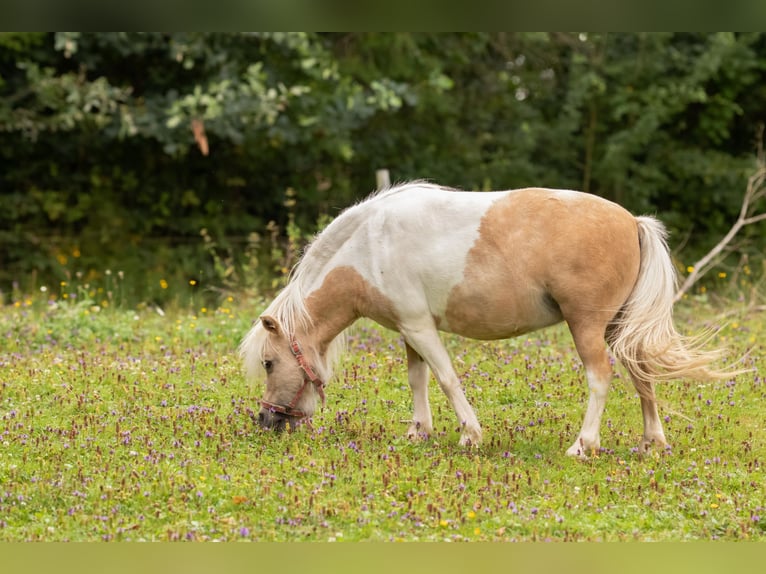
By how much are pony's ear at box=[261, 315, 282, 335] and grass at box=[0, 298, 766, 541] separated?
0.75m

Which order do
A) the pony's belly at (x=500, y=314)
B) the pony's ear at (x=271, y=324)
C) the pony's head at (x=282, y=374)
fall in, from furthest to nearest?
1. the pony's head at (x=282, y=374)
2. the pony's ear at (x=271, y=324)
3. the pony's belly at (x=500, y=314)

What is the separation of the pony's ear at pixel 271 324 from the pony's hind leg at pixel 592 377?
2089 mm

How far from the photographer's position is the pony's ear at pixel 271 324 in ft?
21.3

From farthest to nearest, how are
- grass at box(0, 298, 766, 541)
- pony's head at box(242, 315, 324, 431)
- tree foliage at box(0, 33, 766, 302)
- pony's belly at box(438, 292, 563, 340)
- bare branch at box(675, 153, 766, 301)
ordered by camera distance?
tree foliage at box(0, 33, 766, 302)
bare branch at box(675, 153, 766, 301)
pony's head at box(242, 315, 324, 431)
pony's belly at box(438, 292, 563, 340)
grass at box(0, 298, 766, 541)

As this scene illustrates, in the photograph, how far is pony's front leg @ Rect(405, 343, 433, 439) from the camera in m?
6.83

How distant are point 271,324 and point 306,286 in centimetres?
43

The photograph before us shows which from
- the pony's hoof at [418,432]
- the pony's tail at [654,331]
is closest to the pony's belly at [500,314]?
the pony's tail at [654,331]

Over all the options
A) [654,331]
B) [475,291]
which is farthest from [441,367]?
[654,331]

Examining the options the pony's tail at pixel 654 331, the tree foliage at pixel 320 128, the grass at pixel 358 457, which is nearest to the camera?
the grass at pixel 358 457

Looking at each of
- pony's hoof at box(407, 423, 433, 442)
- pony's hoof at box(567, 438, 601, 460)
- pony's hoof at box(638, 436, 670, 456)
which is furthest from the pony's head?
pony's hoof at box(638, 436, 670, 456)

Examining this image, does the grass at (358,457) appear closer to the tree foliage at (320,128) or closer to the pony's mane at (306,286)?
the pony's mane at (306,286)

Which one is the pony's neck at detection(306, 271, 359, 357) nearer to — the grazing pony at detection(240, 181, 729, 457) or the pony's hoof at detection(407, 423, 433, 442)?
the grazing pony at detection(240, 181, 729, 457)

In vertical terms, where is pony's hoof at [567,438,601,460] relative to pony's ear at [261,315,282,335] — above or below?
below

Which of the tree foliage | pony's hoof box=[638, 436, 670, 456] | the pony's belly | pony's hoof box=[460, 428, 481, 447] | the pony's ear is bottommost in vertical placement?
pony's hoof box=[638, 436, 670, 456]
